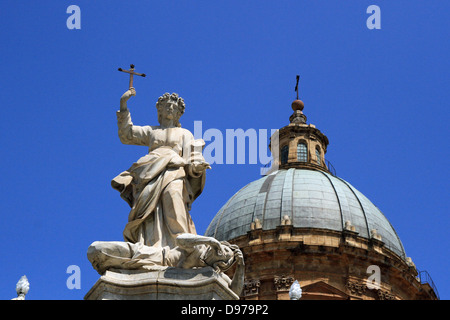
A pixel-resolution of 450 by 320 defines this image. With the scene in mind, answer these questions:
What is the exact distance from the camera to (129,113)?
12.6 metres

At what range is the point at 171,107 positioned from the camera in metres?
12.7

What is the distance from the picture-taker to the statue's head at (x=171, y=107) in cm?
1270

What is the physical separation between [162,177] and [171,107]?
131cm

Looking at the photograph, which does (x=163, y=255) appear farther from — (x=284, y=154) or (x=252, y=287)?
(x=284, y=154)

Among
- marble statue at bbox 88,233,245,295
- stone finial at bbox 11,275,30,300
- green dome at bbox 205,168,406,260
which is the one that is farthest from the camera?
green dome at bbox 205,168,406,260

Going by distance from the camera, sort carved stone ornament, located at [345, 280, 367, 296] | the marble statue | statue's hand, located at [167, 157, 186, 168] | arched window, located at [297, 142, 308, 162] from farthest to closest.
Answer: arched window, located at [297, 142, 308, 162], carved stone ornament, located at [345, 280, 367, 296], statue's hand, located at [167, 157, 186, 168], the marble statue

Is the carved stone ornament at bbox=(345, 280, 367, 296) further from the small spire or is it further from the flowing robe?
the flowing robe

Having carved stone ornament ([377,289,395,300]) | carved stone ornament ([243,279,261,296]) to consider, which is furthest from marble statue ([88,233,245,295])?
carved stone ornament ([377,289,395,300])

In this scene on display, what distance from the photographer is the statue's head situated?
41.7ft

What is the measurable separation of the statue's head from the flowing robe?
0.20m
